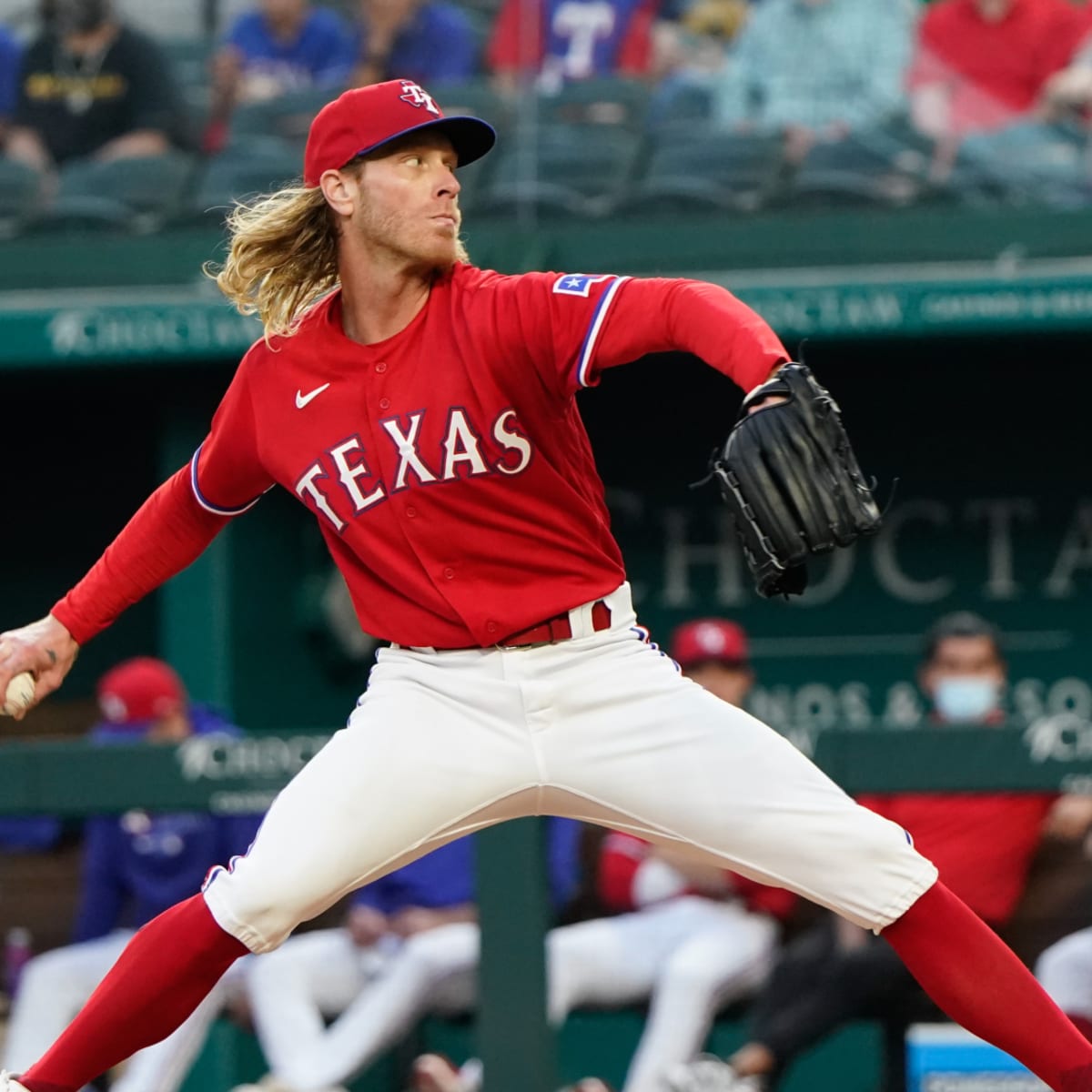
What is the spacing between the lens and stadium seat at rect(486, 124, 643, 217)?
23.5 feet

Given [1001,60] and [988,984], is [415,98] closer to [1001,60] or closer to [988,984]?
[988,984]

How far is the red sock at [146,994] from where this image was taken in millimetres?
3080

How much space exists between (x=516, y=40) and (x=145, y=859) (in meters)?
3.66

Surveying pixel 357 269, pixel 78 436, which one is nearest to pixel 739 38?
pixel 78 436

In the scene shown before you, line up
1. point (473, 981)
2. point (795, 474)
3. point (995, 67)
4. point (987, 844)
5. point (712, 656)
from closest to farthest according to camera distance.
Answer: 1. point (795, 474)
2. point (987, 844)
3. point (473, 981)
4. point (712, 656)
5. point (995, 67)

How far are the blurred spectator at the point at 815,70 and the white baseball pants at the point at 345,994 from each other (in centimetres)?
350

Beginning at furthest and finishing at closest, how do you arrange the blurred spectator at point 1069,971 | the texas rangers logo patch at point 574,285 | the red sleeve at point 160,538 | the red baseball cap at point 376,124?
the blurred spectator at point 1069,971, the red sleeve at point 160,538, the red baseball cap at point 376,124, the texas rangers logo patch at point 574,285

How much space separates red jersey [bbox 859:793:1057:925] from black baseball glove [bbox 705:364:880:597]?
1.79m

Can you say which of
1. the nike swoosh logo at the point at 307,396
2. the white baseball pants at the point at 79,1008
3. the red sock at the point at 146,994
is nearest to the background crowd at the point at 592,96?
the white baseball pants at the point at 79,1008

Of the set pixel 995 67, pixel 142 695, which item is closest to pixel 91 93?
pixel 142 695

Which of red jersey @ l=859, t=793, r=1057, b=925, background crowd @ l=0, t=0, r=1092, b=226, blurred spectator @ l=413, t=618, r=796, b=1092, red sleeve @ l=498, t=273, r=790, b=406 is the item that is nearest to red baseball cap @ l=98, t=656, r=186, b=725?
blurred spectator @ l=413, t=618, r=796, b=1092

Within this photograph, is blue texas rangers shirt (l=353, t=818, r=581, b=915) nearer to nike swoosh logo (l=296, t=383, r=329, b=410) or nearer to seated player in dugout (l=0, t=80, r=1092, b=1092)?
seated player in dugout (l=0, t=80, r=1092, b=1092)

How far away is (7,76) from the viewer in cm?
771

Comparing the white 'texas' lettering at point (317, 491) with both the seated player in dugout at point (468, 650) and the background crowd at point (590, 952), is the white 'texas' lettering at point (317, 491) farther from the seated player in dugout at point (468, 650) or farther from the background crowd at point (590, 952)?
the background crowd at point (590, 952)
